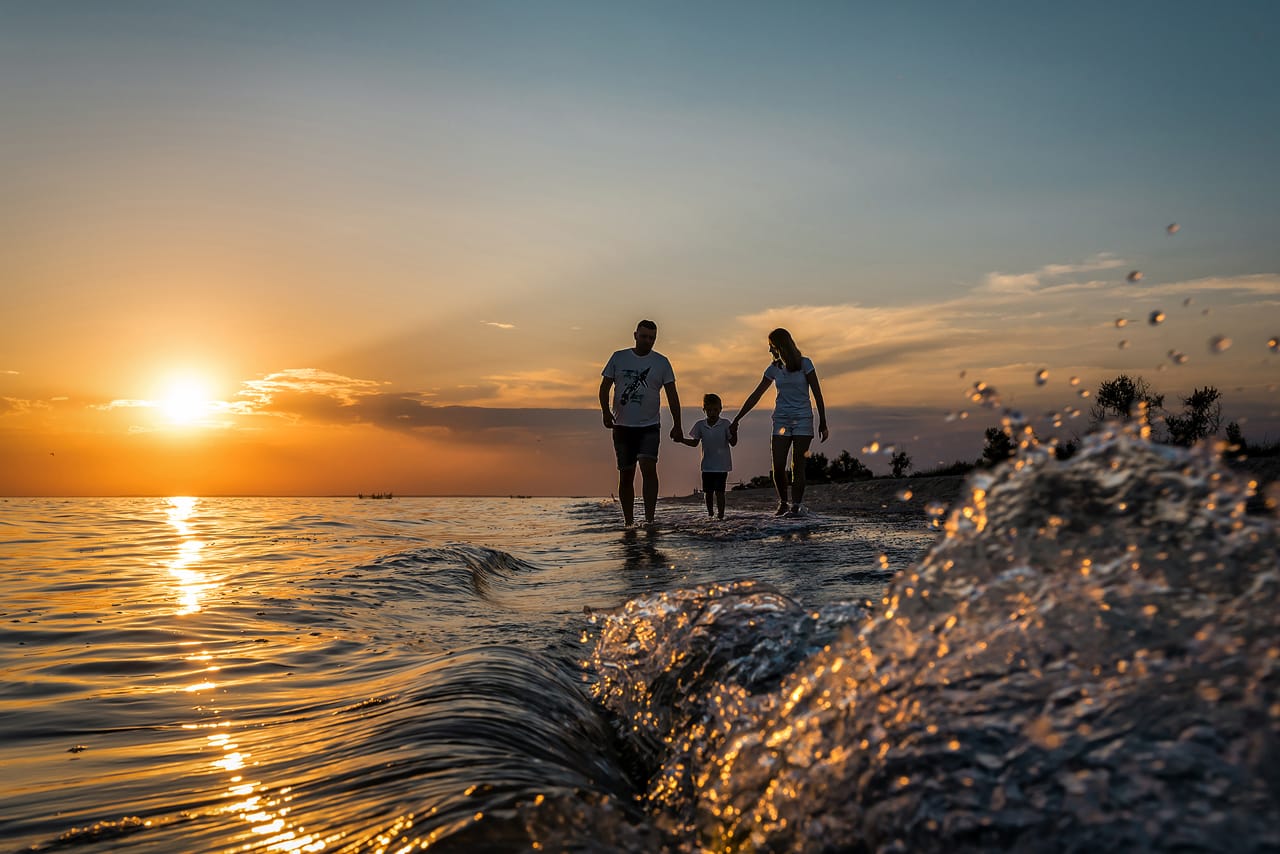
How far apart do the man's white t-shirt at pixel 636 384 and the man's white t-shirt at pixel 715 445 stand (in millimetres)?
2266

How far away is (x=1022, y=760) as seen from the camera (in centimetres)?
159

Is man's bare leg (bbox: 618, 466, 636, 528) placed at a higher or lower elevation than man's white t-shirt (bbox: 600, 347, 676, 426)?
lower

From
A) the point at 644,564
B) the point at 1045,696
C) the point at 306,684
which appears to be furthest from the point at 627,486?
→ the point at 1045,696

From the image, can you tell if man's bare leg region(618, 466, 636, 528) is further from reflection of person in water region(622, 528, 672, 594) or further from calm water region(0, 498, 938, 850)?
calm water region(0, 498, 938, 850)

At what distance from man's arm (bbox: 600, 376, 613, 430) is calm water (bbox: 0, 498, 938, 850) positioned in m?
3.09

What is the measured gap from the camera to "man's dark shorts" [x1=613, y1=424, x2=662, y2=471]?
11.5 metres

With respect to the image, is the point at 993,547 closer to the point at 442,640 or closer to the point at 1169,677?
the point at 1169,677

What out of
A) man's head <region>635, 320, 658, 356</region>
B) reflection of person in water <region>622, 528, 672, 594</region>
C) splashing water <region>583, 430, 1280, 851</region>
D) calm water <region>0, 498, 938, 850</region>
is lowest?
reflection of person in water <region>622, 528, 672, 594</region>

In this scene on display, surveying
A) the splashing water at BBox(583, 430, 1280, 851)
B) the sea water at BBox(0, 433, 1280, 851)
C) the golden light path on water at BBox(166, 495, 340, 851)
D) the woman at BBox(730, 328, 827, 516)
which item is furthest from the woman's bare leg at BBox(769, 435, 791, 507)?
the splashing water at BBox(583, 430, 1280, 851)

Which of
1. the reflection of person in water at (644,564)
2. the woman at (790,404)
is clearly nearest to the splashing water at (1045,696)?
the reflection of person in water at (644,564)

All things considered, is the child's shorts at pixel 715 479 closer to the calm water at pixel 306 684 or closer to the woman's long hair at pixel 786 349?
the woman's long hair at pixel 786 349

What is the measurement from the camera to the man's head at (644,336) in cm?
1125

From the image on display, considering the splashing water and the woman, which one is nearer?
the splashing water

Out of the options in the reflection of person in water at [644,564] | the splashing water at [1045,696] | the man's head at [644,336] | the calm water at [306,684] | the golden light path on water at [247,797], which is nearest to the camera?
the splashing water at [1045,696]
